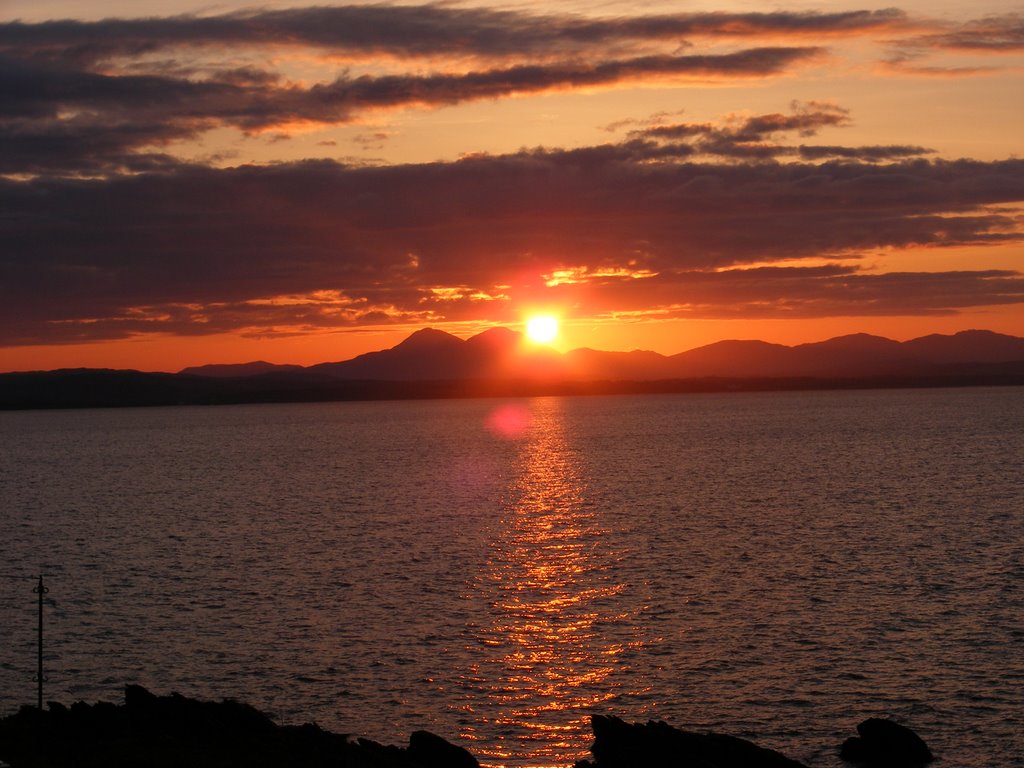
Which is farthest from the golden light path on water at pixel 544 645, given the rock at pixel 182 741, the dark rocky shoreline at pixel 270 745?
the rock at pixel 182 741

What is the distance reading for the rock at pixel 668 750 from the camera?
3244cm

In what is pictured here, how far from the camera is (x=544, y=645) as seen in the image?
49000 mm

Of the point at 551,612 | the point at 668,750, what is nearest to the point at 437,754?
the point at 668,750

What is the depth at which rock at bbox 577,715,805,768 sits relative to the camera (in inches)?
1277

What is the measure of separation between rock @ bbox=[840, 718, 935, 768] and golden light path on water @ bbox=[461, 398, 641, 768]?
8.69m

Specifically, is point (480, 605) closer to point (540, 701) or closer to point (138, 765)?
point (540, 701)

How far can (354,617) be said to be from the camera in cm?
5484

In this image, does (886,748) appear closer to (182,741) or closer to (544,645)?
(544,645)

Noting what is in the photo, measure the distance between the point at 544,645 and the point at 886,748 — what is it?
58.5 feet

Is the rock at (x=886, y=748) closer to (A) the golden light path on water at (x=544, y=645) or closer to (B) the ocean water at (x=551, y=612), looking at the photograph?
(B) the ocean water at (x=551, y=612)

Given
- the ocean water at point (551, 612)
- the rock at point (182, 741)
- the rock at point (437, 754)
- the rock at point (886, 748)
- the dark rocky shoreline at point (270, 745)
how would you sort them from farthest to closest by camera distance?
the ocean water at point (551, 612), the rock at point (886, 748), the rock at point (437, 754), the dark rocky shoreline at point (270, 745), the rock at point (182, 741)

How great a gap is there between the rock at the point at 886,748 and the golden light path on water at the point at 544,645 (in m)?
8.69

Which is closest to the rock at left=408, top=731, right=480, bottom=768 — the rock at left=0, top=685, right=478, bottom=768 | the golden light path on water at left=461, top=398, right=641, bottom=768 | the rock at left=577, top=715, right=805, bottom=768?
the rock at left=0, top=685, right=478, bottom=768

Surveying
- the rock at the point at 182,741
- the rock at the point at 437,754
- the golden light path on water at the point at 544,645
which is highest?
the rock at the point at 182,741
